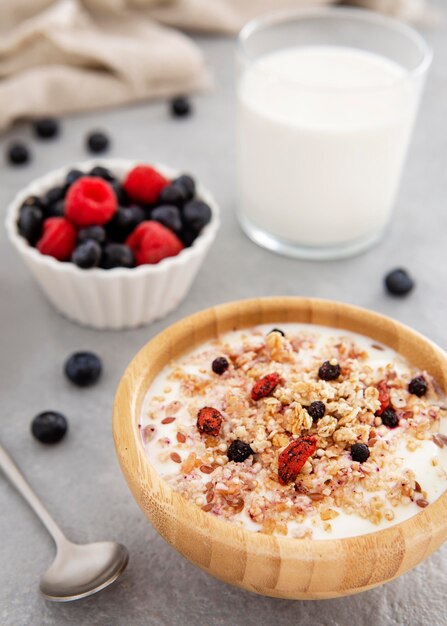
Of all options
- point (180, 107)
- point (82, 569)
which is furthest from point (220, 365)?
point (180, 107)

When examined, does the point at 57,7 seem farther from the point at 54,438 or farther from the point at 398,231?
the point at 54,438

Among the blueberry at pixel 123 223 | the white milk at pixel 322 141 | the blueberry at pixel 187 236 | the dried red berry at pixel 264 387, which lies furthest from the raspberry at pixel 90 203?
the dried red berry at pixel 264 387

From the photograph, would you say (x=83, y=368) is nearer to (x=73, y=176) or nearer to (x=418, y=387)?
(x=73, y=176)

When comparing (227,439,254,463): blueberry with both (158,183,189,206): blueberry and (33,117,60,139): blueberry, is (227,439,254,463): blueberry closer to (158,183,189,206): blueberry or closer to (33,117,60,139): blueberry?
(158,183,189,206): blueberry

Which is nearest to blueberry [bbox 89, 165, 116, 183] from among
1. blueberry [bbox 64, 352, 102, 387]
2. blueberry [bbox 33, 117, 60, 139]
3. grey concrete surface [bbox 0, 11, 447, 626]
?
grey concrete surface [bbox 0, 11, 447, 626]

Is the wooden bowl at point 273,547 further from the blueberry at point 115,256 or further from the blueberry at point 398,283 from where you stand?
the blueberry at point 398,283

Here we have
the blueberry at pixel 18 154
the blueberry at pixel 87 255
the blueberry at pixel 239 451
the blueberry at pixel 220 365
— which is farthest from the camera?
the blueberry at pixel 18 154

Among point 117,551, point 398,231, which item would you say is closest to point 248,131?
point 398,231
